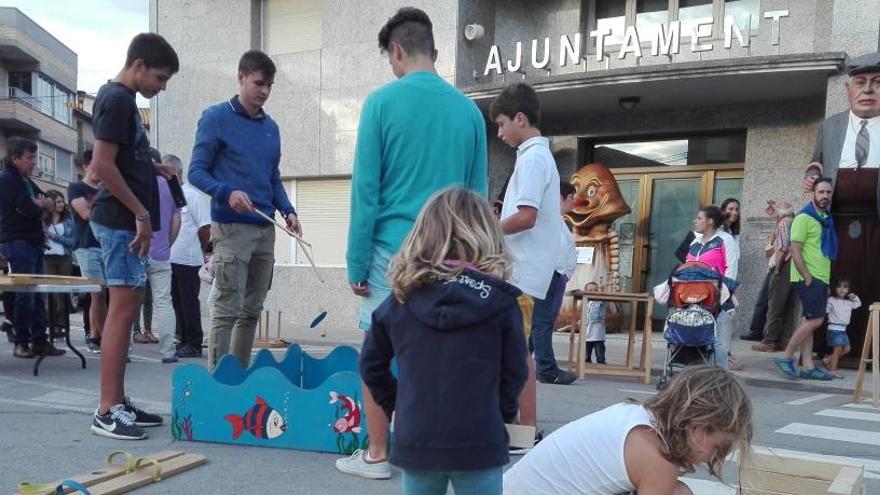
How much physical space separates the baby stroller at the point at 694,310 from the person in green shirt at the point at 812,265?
1034 mm

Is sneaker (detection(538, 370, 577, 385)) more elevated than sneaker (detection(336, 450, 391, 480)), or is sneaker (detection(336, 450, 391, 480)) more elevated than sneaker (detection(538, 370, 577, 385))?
sneaker (detection(336, 450, 391, 480))

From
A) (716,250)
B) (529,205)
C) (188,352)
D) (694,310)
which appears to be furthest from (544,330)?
(188,352)

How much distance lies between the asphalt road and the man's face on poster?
2883mm

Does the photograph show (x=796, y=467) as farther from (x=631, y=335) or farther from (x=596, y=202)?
(x=596, y=202)

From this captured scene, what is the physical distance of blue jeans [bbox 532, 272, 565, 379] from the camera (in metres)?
5.64

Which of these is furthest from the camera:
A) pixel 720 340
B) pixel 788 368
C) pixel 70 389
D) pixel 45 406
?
pixel 788 368

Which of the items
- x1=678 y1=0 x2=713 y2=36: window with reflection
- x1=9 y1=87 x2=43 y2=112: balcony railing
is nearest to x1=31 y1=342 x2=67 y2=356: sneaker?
x1=678 y1=0 x2=713 y2=36: window with reflection

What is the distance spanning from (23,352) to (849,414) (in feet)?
22.5

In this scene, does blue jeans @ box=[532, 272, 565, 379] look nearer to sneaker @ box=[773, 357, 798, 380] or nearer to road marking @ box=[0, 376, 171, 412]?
sneaker @ box=[773, 357, 798, 380]

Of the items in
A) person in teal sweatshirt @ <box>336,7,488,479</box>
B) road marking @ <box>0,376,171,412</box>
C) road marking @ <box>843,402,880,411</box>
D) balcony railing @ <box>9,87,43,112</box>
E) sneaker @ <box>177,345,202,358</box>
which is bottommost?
sneaker @ <box>177,345,202,358</box>

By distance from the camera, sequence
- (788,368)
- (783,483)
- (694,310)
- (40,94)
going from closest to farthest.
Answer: (783,483), (694,310), (788,368), (40,94)

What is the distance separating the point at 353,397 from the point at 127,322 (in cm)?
121

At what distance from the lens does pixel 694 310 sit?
580cm

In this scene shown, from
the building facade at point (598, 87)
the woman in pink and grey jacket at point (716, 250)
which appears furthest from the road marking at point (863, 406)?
the building facade at point (598, 87)
